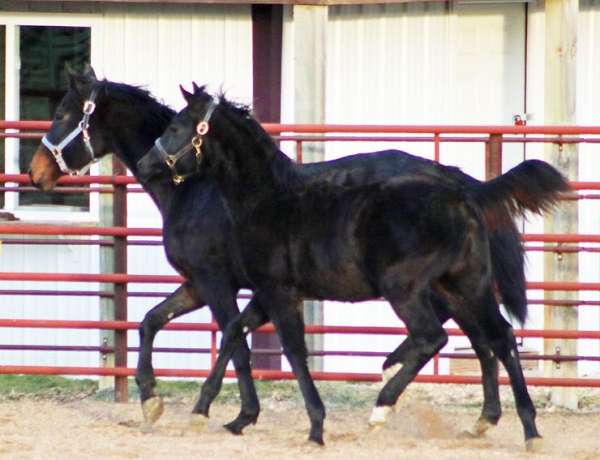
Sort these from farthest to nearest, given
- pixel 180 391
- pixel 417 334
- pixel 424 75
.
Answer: pixel 424 75 < pixel 180 391 < pixel 417 334

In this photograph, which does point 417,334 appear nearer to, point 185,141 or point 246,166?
point 246,166

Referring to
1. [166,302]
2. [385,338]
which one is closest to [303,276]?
[166,302]

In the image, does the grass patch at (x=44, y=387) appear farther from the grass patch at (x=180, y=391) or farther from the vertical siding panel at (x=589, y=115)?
the vertical siding panel at (x=589, y=115)

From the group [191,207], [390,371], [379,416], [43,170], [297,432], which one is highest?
[43,170]

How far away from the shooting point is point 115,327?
10.2 meters

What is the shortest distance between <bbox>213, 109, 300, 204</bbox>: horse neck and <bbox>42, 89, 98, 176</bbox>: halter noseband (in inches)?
43.0

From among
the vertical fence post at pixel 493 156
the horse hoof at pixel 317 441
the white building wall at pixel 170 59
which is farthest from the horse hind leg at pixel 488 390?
the white building wall at pixel 170 59

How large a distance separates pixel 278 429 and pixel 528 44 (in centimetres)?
398

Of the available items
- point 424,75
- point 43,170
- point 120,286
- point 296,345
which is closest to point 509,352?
point 296,345

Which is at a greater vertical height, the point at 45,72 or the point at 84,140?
the point at 45,72

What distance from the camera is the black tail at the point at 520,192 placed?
8070 mm

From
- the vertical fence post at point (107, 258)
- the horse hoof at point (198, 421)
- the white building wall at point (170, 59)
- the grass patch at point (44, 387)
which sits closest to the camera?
the horse hoof at point (198, 421)

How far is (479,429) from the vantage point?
28.0 feet

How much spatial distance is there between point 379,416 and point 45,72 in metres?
4.81
